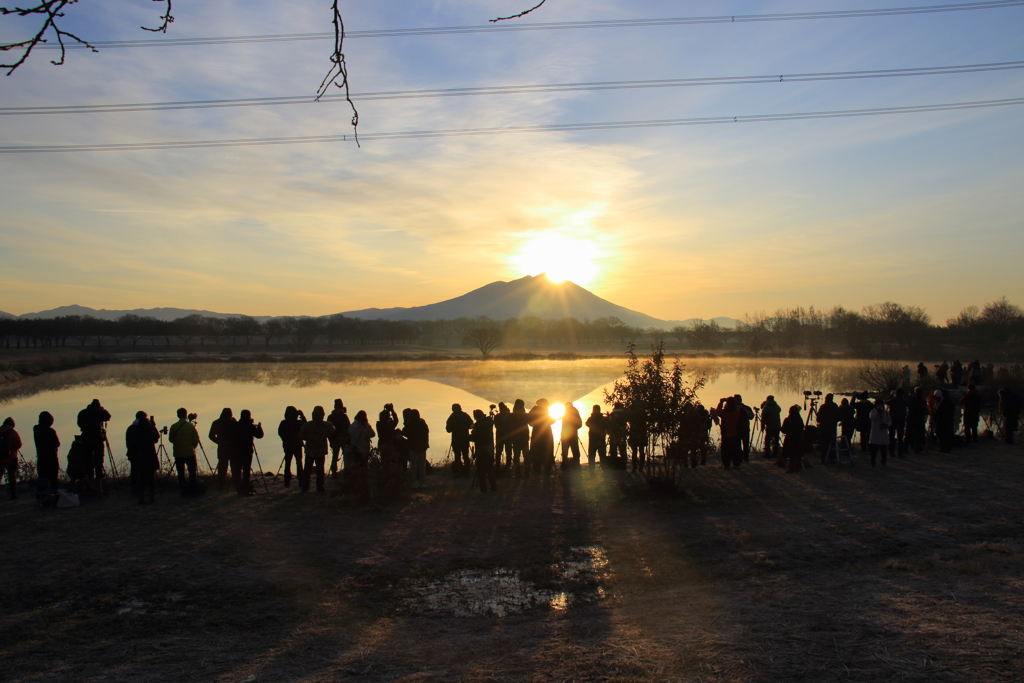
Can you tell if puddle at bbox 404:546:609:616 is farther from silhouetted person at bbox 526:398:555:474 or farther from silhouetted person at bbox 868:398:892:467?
silhouetted person at bbox 868:398:892:467

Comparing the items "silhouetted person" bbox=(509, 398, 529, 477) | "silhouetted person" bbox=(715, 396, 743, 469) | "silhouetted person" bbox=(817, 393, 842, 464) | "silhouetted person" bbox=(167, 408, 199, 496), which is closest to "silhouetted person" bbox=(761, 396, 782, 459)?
"silhouetted person" bbox=(817, 393, 842, 464)

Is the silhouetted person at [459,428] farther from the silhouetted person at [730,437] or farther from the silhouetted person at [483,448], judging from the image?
the silhouetted person at [730,437]

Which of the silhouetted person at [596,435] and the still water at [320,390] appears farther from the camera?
the still water at [320,390]

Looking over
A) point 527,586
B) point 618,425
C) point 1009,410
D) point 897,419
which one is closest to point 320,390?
point 618,425

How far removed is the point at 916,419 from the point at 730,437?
531 centimetres

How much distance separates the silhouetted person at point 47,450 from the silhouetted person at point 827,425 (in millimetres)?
15731

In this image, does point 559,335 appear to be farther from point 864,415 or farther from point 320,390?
point 864,415

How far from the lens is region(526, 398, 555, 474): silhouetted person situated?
1340cm

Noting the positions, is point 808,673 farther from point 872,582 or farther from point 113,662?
point 113,662

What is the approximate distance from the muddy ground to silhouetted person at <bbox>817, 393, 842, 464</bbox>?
2445 millimetres

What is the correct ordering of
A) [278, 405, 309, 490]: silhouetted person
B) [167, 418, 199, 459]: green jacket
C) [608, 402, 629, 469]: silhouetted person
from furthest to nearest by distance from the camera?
[608, 402, 629, 469]: silhouetted person < [278, 405, 309, 490]: silhouetted person < [167, 418, 199, 459]: green jacket

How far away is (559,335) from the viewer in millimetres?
158875

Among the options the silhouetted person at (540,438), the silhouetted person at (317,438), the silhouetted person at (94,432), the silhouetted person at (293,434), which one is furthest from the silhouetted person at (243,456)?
the silhouetted person at (540,438)

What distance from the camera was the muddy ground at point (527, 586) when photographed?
203 inches
